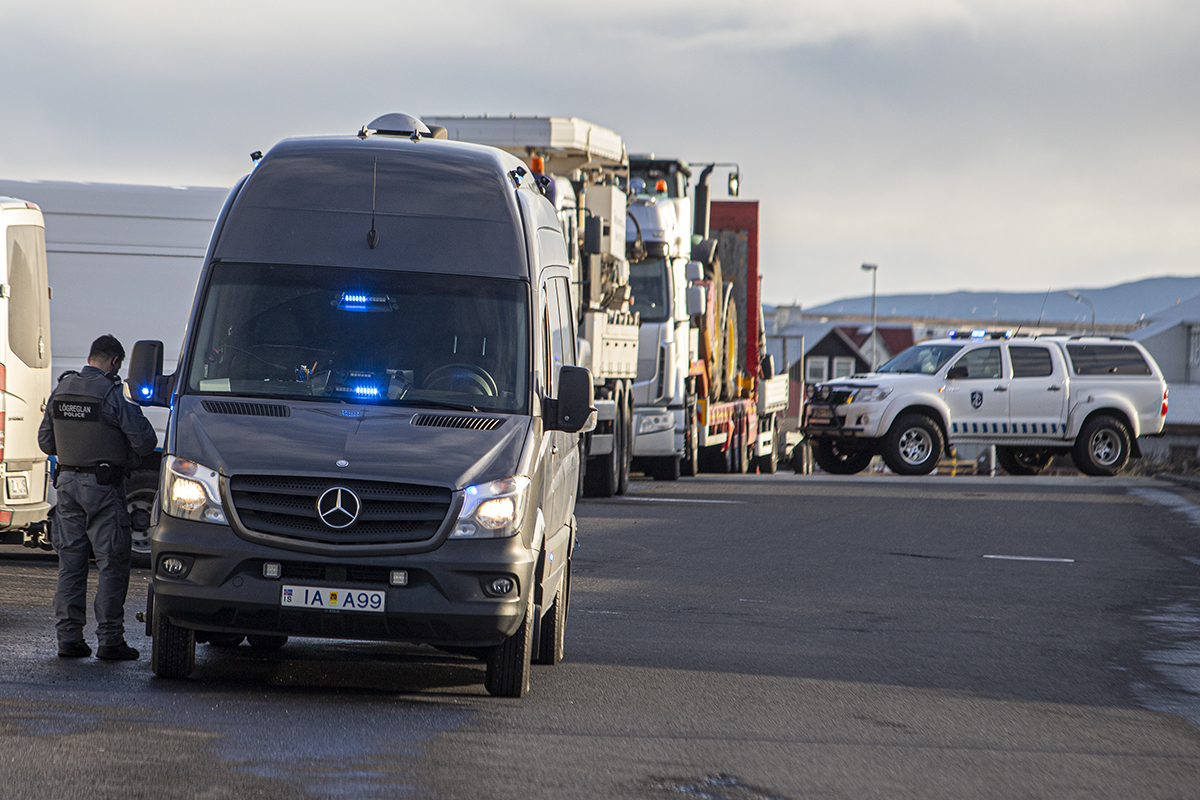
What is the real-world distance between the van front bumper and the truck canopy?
1633 mm

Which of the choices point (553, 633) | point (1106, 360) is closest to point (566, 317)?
point (553, 633)

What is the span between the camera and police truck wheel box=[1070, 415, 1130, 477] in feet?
81.1

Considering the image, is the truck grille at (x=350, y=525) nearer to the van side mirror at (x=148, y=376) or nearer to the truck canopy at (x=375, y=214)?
the van side mirror at (x=148, y=376)

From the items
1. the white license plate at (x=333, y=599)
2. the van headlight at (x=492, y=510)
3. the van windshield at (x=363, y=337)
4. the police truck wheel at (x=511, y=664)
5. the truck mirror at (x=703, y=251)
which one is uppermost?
the truck mirror at (x=703, y=251)

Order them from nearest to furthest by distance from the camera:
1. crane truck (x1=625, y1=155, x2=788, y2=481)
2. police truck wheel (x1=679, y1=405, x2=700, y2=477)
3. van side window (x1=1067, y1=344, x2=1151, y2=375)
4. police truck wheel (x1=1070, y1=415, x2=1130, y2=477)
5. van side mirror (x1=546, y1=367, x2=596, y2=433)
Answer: van side mirror (x1=546, y1=367, x2=596, y2=433) < crane truck (x1=625, y1=155, x2=788, y2=481) < police truck wheel (x1=679, y1=405, x2=700, y2=477) < van side window (x1=1067, y1=344, x2=1151, y2=375) < police truck wheel (x1=1070, y1=415, x2=1130, y2=477)

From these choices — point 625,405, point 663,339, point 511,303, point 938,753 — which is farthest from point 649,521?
point 938,753

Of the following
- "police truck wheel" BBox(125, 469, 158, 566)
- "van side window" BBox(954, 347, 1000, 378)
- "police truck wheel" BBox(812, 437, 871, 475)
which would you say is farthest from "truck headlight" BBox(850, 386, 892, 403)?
"police truck wheel" BBox(125, 469, 158, 566)

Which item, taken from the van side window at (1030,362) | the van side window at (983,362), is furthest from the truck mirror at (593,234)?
the van side window at (1030,362)

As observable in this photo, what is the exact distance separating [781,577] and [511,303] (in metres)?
5.66

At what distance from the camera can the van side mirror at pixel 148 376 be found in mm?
7746

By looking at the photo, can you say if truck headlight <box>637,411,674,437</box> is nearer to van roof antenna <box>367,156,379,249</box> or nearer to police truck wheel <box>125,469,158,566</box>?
police truck wheel <box>125,469,158,566</box>

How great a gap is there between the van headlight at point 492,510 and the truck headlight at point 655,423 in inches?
574

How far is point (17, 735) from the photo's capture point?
20.6 feet

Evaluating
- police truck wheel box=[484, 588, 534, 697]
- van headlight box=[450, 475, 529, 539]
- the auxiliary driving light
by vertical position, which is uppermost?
van headlight box=[450, 475, 529, 539]
